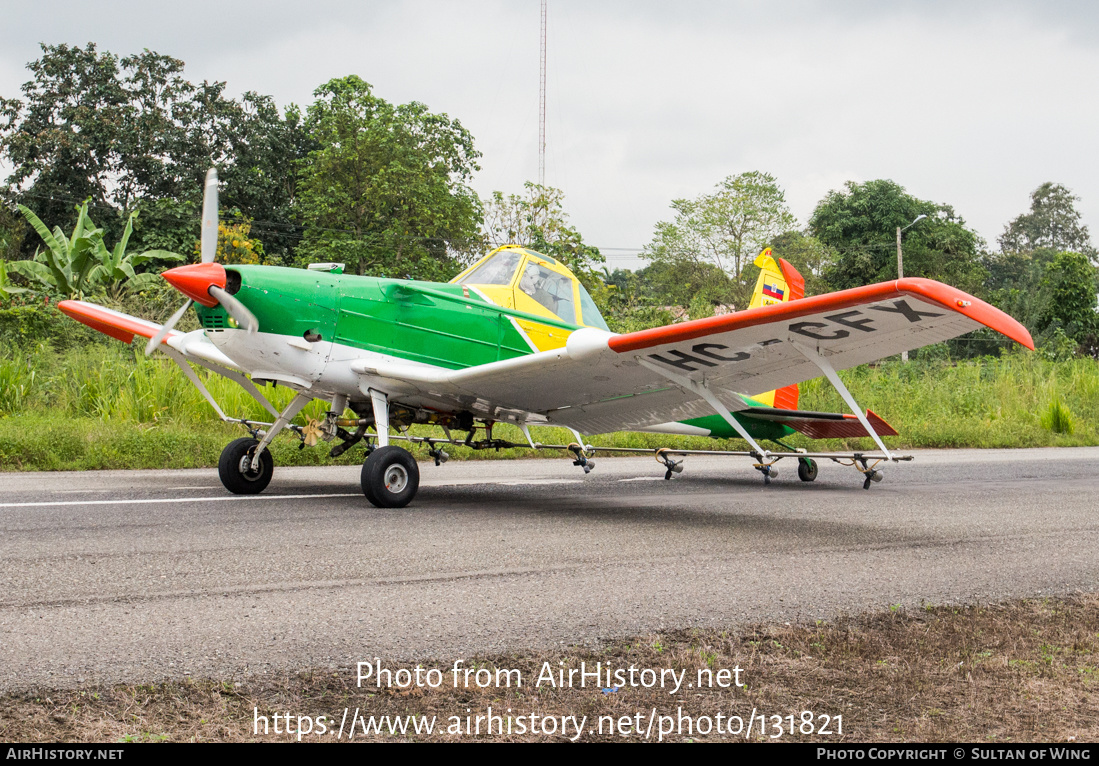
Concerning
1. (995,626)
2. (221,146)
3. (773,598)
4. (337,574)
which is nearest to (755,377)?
(773,598)

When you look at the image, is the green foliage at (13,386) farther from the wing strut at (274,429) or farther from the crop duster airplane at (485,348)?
the wing strut at (274,429)

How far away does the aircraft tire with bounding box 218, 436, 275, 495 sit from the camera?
7364 mm

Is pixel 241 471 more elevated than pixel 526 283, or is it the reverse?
pixel 526 283

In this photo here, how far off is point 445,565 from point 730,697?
219 cm

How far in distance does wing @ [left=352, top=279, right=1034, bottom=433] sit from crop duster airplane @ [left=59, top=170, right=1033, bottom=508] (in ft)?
0.05

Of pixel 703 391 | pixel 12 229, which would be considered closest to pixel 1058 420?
pixel 703 391

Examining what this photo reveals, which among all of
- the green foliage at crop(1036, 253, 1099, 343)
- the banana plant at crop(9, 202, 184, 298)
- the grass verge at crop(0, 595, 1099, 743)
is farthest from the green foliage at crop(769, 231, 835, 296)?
the grass verge at crop(0, 595, 1099, 743)

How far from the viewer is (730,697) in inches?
106

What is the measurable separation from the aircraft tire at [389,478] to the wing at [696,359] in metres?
0.63

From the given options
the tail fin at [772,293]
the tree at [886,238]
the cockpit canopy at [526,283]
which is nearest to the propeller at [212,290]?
the cockpit canopy at [526,283]

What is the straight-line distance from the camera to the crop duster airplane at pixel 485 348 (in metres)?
5.71

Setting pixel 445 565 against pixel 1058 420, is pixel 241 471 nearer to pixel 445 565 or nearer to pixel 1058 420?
pixel 445 565

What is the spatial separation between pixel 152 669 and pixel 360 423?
14.9ft

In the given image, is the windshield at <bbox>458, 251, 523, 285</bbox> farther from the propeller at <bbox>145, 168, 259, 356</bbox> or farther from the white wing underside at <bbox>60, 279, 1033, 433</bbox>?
the propeller at <bbox>145, 168, 259, 356</bbox>
